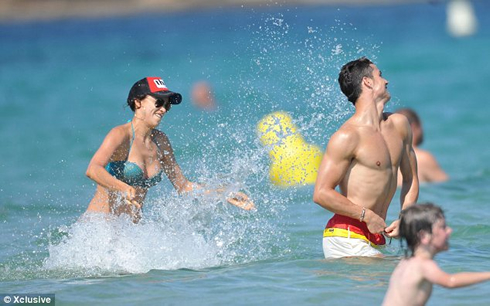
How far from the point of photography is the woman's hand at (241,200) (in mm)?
6649

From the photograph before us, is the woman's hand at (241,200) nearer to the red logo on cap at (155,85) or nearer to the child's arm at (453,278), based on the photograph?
the red logo on cap at (155,85)

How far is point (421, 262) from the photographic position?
422cm

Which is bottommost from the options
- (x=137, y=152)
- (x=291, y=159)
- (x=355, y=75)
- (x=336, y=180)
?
(x=336, y=180)

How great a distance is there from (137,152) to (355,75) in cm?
188

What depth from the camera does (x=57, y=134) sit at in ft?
58.6

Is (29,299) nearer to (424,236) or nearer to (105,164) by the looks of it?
(105,164)

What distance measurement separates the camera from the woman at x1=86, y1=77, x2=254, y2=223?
647cm

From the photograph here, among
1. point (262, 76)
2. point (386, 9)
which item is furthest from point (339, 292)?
point (386, 9)

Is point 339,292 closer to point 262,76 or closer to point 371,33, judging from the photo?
point 262,76

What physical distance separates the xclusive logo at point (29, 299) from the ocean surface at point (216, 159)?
0.10 m

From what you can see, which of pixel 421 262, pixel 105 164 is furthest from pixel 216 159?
pixel 421 262

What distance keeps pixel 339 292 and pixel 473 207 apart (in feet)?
14.5

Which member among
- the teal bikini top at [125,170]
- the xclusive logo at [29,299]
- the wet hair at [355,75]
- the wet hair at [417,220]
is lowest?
the xclusive logo at [29,299]

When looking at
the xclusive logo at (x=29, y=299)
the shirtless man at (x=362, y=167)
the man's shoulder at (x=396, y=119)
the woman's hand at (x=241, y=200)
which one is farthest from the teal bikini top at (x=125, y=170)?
the man's shoulder at (x=396, y=119)
